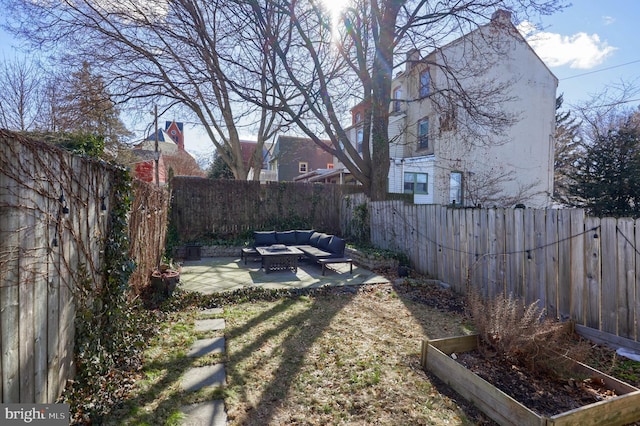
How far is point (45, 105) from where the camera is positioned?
13094 mm

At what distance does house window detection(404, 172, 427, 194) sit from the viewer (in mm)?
17250

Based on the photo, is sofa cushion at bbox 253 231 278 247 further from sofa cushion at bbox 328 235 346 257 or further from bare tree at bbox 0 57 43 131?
bare tree at bbox 0 57 43 131

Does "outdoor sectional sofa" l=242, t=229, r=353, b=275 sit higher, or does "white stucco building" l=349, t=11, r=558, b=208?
"white stucco building" l=349, t=11, r=558, b=208

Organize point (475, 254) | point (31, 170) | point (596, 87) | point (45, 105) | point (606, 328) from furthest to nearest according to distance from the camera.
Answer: point (596, 87) → point (45, 105) → point (475, 254) → point (606, 328) → point (31, 170)

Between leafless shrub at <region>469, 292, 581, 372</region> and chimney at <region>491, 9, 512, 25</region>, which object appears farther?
chimney at <region>491, 9, 512, 25</region>

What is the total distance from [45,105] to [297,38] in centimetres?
1120

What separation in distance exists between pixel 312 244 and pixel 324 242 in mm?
861

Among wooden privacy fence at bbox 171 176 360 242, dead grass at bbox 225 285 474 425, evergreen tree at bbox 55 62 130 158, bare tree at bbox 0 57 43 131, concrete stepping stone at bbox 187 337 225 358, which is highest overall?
bare tree at bbox 0 57 43 131

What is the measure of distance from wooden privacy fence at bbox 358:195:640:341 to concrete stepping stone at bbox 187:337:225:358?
12.6 ft

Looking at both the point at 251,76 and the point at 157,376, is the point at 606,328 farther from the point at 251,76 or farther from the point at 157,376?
the point at 251,76

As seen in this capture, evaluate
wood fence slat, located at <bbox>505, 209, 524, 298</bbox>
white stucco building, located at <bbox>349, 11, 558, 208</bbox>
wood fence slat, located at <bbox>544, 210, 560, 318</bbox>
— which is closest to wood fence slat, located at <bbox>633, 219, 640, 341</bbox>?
wood fence slat, located at <bbox>544, 210, 560, 318</bbox>

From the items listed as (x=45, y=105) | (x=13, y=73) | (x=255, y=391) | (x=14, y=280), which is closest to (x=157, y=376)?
(x=255, y=391)

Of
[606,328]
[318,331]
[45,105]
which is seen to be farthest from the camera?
[45,105]

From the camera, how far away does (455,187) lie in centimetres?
1712
